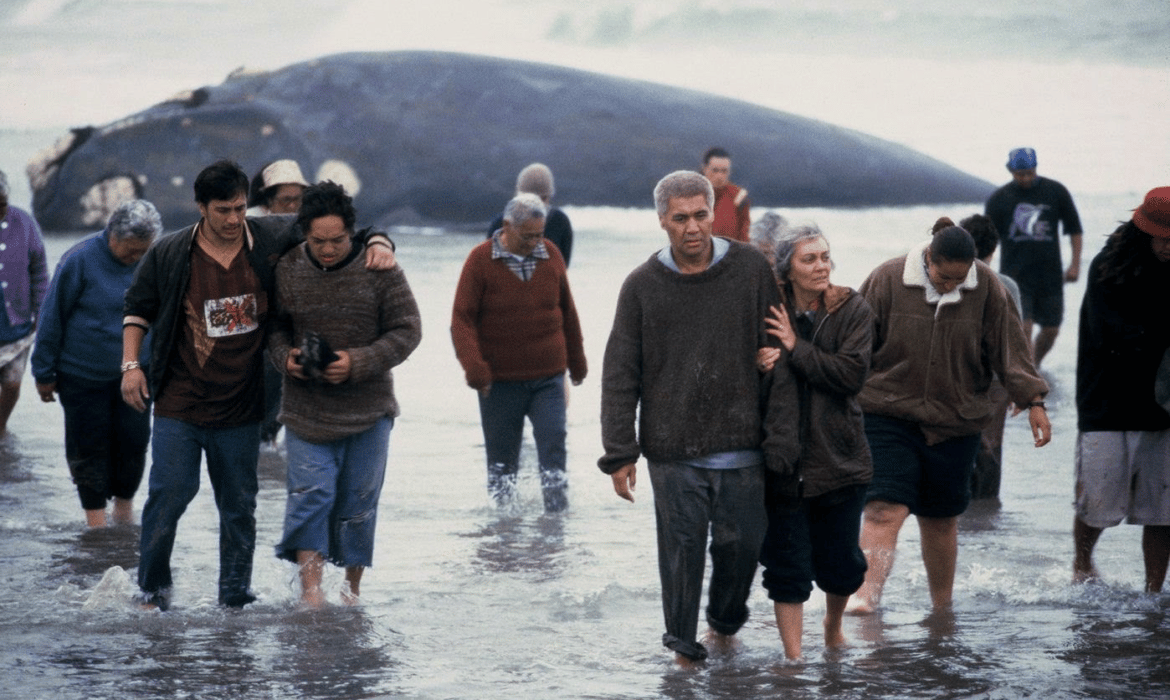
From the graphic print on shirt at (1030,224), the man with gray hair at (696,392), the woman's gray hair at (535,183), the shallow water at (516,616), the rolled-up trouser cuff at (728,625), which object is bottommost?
the shallow water at (516,616)

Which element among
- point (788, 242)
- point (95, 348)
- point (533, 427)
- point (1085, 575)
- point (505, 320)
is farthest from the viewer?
point (533, 427)

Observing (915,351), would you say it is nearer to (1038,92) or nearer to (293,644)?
(293,644)

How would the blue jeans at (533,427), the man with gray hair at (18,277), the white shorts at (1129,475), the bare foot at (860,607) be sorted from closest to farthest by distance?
the bare foot at (860,607) → the white shorts at (1129,475) → the blue jeans at (533,427) → the man with gray hair at (18,277)

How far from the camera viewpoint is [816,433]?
4.80 meters

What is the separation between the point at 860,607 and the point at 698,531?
1.25 meters

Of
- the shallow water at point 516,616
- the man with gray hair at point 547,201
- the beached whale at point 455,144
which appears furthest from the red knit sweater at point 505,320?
the beached whale at point 455,144

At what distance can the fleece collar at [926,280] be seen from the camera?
17.8 feet

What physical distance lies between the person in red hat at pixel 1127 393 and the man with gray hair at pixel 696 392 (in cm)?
179

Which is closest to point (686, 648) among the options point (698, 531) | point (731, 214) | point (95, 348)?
point (698, 531)

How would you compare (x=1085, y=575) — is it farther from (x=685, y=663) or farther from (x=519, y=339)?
(x=519, y=339)

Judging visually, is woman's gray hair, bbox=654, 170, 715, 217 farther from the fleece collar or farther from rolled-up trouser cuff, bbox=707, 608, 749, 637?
rolled-up trouser cuff, bbox=707, 608, 749, 637

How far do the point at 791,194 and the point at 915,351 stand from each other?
24.8 meters

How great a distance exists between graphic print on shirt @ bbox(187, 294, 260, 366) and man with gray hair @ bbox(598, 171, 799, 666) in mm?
1543

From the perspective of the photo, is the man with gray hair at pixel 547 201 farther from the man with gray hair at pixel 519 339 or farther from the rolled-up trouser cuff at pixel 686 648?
the rolled-up trouser cuff at pixel 686 648
